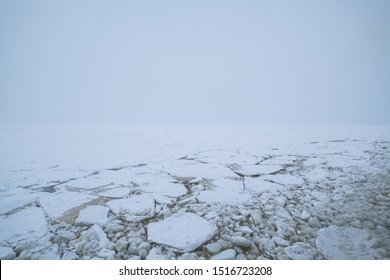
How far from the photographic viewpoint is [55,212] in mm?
1406

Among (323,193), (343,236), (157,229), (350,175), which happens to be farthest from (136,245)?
(350,175)

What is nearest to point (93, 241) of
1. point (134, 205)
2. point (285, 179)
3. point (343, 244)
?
point (134, 205)

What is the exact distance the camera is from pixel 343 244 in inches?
40.1

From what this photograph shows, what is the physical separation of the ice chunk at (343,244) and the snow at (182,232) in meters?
0.56

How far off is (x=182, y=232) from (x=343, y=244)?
2.72 feet

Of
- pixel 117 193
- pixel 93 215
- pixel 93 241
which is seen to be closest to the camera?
pixel 93 241

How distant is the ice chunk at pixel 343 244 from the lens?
0.95 m

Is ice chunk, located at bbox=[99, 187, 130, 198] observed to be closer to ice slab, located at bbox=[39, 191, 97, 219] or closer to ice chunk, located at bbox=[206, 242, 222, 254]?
ice slab, located at bbox=[39, 191, 97, 219]

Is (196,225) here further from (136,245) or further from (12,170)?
(12,170)

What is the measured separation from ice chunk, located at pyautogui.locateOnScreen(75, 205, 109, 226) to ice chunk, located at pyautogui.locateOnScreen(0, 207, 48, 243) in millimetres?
192

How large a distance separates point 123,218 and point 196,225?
0.48 m

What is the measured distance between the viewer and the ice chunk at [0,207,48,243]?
112 centimetres

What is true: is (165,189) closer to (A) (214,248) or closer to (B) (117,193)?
(B) (117,193)
